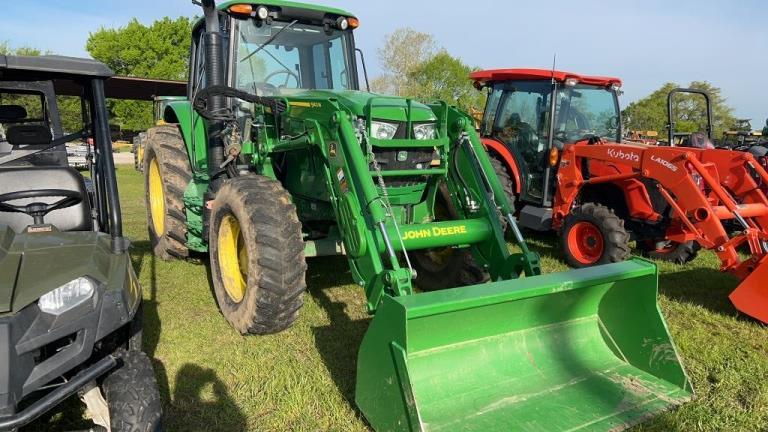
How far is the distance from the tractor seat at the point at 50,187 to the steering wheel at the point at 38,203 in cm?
13

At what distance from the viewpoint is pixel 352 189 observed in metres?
3.56

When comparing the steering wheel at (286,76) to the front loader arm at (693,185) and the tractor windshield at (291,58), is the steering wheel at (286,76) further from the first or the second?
the front loader arm at (693,185)

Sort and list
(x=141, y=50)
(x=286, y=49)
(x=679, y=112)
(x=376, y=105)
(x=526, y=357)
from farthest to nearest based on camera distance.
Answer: (x=141, y=50) → (x=679, y=112) → (x=286, y=49) → (x=376, y=105) → (x=526, y=357)

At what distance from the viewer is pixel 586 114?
7.30 m

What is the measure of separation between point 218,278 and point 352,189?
1522mm

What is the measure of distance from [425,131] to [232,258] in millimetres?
Result: 1771

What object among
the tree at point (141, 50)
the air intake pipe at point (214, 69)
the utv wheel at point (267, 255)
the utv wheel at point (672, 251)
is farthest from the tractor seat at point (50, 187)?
the tree at point (141, 50)

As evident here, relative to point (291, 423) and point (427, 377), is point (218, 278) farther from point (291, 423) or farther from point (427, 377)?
point (427, 377)

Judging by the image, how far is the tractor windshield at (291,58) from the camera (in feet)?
15.5

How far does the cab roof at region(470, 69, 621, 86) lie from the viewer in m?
6.84

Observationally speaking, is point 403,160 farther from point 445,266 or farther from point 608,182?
point 608,182

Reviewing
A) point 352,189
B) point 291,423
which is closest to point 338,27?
point 352,189

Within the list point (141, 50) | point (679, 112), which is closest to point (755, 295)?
point (679, 112)

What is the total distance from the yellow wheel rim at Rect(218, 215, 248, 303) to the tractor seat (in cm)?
111
